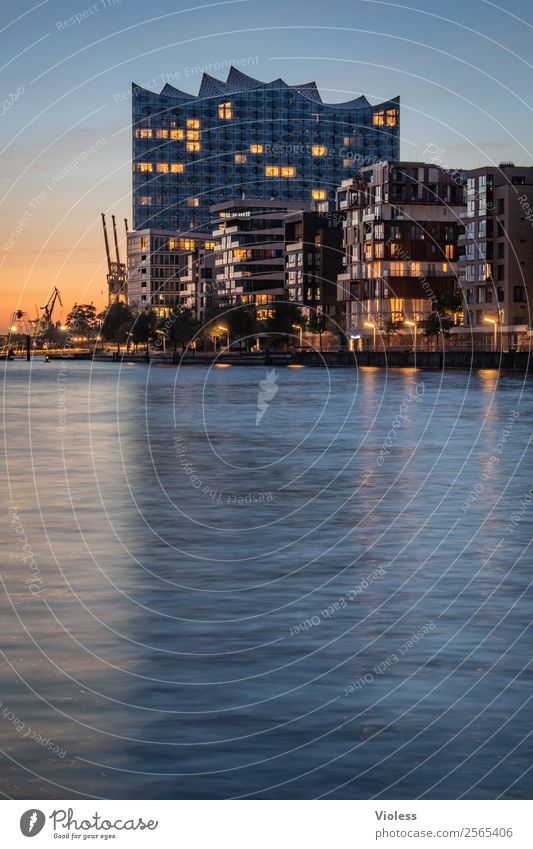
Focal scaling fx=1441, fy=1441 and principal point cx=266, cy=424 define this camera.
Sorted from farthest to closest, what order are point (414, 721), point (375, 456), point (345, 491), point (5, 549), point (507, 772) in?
point (375, 456) → point (345, 491) → point (5, 549) → point (414, 721) → point (507, 772)

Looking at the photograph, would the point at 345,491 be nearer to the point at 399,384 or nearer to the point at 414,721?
the point at 414,721

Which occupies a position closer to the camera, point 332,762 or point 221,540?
point 332,762

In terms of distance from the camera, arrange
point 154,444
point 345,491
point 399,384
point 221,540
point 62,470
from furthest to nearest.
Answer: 1. point 399,384
2. point 154,444
3. point 62,470
4. point 345,491
5. point 221,540

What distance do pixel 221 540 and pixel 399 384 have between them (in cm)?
11932

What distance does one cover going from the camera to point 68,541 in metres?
29.1

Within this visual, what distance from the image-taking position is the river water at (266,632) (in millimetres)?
13195

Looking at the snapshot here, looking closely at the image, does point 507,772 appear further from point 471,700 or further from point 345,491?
point 345,491

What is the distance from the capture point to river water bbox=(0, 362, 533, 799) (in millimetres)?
13195

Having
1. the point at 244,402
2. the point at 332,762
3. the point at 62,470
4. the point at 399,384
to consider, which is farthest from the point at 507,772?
the point at 399,384

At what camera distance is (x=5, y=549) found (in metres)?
27.8

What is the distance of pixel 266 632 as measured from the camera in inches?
762

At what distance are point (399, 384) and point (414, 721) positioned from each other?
440ft
